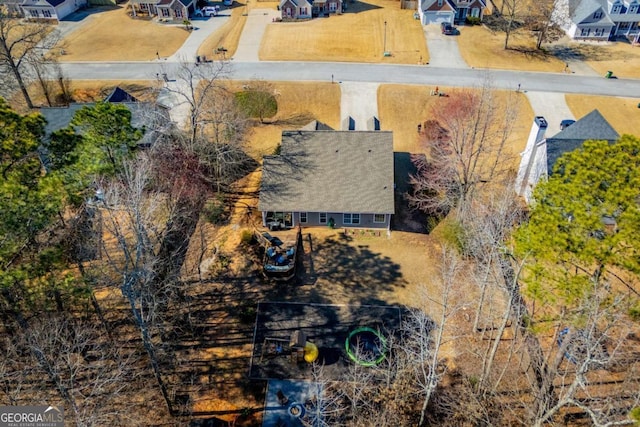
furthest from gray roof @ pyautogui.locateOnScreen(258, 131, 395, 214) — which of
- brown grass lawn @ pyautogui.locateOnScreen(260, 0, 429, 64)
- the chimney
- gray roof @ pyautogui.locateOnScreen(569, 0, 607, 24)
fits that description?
gray roof @ pyautogui.locateOnScreen(569, 0, 607, 24)

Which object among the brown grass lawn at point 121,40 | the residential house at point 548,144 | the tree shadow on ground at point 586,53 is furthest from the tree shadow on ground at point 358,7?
the residential house at point 548,144

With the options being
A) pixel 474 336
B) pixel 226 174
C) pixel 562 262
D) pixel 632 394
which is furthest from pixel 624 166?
pixel 226 174

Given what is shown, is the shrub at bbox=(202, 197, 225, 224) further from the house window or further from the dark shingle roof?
the dark shingle roof

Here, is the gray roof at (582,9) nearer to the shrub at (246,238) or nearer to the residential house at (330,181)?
the residential house at (330,181)

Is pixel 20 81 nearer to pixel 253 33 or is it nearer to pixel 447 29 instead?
pixel 253 33

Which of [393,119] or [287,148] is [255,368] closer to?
[287,148]

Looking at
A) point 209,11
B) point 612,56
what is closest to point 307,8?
point 209,11
